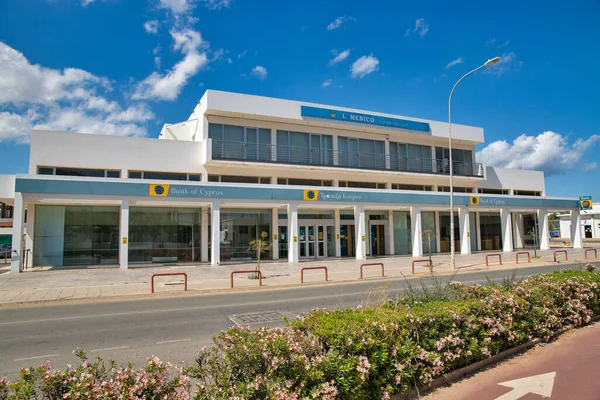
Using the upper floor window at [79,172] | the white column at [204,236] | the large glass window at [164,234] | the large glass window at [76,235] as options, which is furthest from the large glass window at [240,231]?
the upper floor window at [79,172]

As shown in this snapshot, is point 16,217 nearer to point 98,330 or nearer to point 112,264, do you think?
point 112,264

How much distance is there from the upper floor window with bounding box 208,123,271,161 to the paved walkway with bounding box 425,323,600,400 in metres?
21.9

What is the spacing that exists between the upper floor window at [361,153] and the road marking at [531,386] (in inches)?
984

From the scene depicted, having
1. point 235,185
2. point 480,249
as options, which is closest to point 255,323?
point 235,185

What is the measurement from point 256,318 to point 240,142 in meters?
18.7

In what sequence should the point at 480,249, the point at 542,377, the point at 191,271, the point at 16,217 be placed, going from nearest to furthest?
the point at 542,377, the point at 16,217, the point at 191,271, the point at 480,249

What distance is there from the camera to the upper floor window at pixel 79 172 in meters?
23.1

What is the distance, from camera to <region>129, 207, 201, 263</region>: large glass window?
2492 cm

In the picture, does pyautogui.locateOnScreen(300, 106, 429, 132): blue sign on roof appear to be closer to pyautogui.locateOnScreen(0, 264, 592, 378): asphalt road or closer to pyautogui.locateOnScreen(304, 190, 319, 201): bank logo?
pyautogui.locateOnScreen(304, 190, 319, 201): bank logo

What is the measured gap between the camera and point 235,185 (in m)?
23.6

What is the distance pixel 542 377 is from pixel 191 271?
18118mm

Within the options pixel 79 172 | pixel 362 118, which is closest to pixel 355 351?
pixel 79 172

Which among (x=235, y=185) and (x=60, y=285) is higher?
(x=235, y=185)

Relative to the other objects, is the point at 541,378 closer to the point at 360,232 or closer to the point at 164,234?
the point at 360,232
